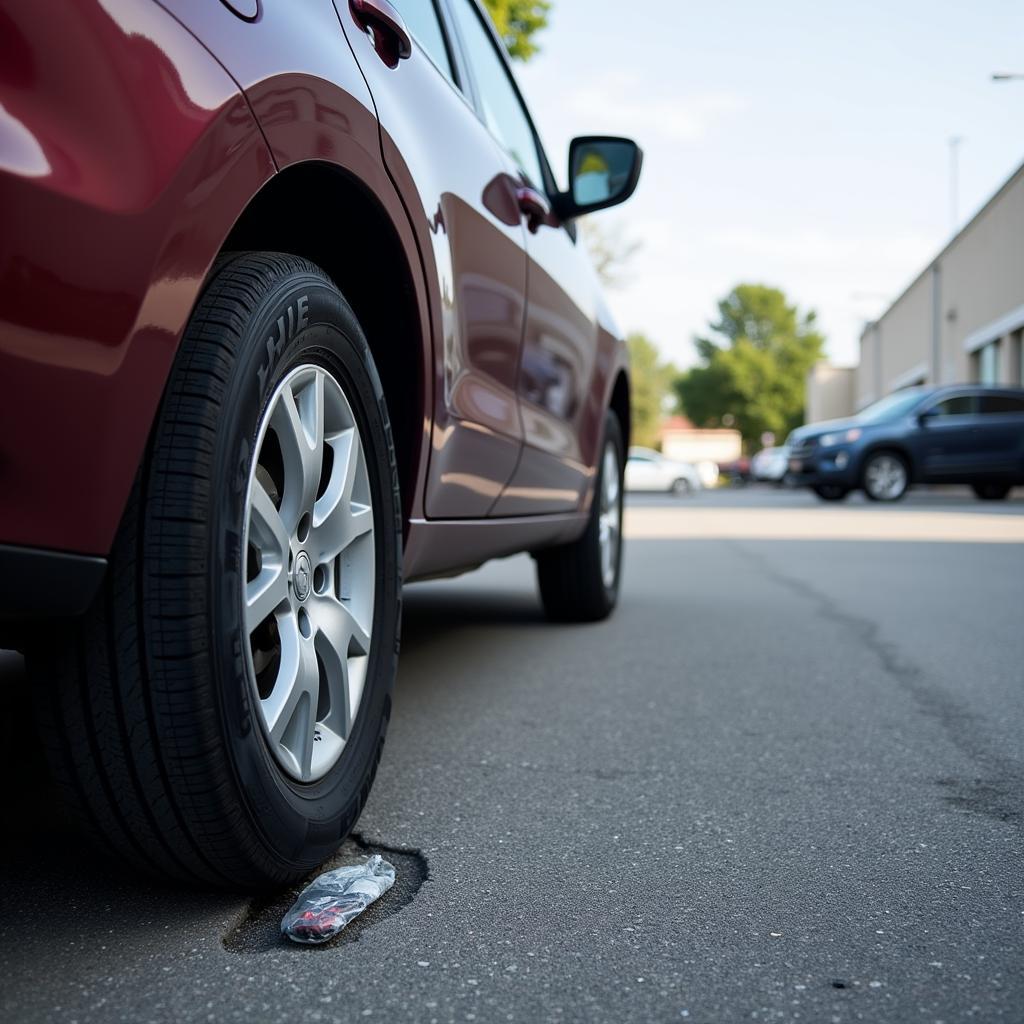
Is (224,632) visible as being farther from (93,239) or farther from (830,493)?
(830,493)

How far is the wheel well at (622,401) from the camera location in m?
4.80

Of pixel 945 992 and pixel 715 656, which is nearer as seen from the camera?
pixel 945 992

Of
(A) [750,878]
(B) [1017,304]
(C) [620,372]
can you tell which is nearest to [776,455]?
(B) [1017,304]

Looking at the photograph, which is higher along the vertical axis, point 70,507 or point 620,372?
point 620,372

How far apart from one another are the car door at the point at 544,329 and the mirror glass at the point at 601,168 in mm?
128

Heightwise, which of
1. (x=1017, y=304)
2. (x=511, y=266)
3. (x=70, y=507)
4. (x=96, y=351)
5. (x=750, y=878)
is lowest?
(x=750, y=878)

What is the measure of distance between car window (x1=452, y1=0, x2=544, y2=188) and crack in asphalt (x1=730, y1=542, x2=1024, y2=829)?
6.11 ft

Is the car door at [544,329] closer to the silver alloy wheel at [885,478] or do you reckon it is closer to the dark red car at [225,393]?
the dark red car at [225,393]

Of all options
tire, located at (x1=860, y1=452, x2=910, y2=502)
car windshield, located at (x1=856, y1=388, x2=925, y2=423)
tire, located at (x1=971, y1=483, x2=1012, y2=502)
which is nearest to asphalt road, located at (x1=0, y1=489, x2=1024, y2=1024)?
tire, located at (x1=860, y1=452, x2=910, y2=502)

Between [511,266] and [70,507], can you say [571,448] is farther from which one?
[70,507]

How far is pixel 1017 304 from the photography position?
78.2 feet

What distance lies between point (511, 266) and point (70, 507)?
5.65 feet

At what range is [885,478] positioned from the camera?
17.9 meters

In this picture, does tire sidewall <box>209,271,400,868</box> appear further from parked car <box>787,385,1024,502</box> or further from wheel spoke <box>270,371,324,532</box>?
parked car <box>787,385,1024,502</box>
